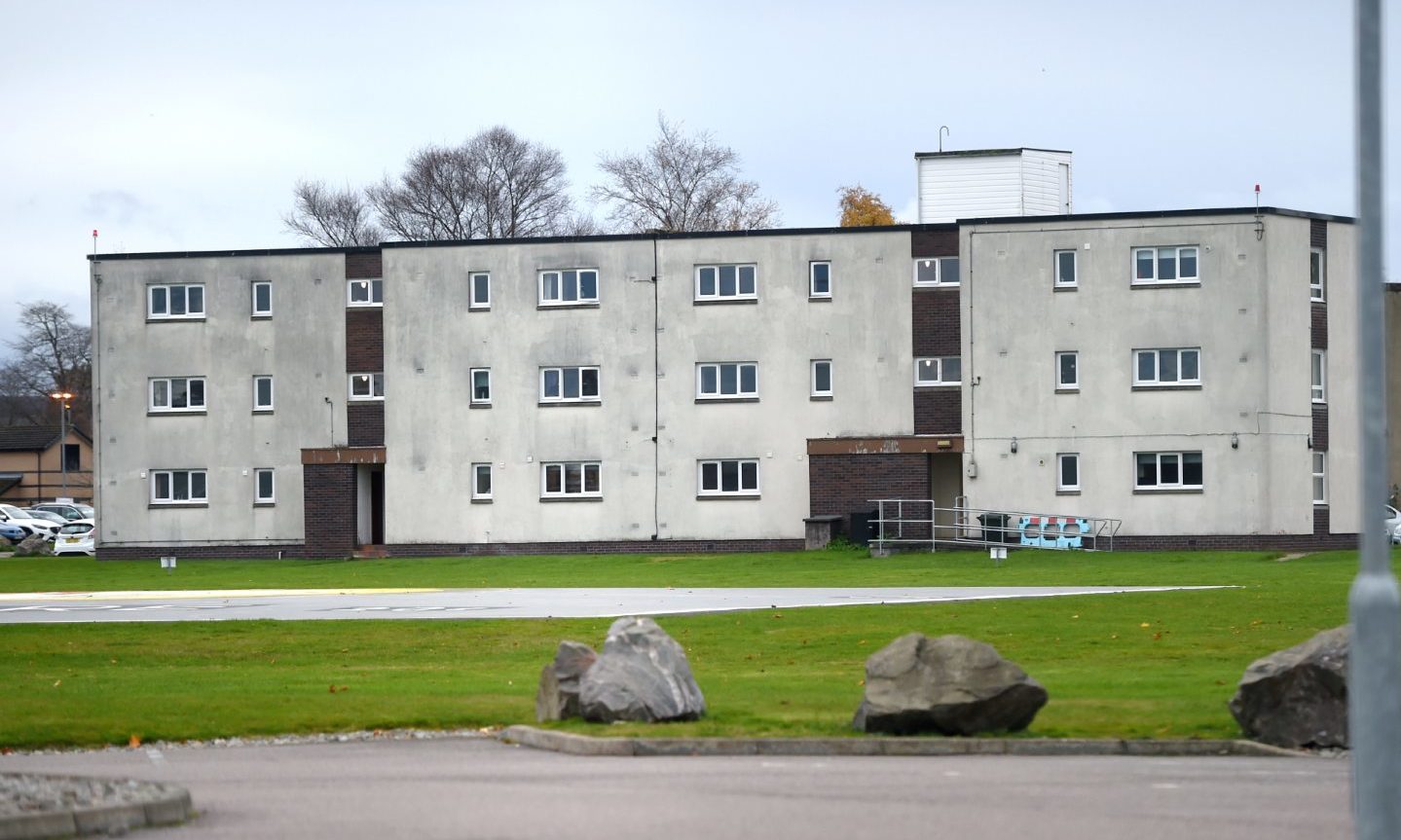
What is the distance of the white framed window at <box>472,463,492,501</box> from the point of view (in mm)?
56719

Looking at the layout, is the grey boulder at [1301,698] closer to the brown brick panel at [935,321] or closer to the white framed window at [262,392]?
the brown brick panel at [935,321]

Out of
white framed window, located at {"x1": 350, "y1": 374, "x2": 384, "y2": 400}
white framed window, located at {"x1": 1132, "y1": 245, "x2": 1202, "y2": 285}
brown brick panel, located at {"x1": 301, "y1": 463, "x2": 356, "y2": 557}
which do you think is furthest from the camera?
→ white framed window, located at {"x1": 350, "y1": 374, "x2": 384, "y2": 400}

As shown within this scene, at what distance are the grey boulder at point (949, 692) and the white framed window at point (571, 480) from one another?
4102 cm

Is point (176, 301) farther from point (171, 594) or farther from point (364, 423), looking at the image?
point (171, 594)

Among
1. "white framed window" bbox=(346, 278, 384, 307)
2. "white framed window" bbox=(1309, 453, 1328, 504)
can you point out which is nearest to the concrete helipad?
"white framed window" bbox=(346, 278, 384, 307)

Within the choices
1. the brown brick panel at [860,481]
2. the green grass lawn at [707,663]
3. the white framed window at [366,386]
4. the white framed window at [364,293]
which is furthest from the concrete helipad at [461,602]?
the white framed window at [364,293]

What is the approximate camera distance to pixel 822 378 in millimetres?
55062

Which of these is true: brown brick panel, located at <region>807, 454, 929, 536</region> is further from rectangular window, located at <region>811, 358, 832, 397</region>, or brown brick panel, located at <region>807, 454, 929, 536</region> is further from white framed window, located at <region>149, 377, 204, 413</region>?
white framed window, located at <region>149, 377, 204, 413</region>

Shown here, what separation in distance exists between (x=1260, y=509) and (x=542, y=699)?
3901 cm

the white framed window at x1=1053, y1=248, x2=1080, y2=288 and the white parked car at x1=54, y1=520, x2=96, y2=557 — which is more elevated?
the white framed window at x1=1053, y1=248, x2=1080, y2=288

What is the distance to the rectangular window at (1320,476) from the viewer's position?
52.4m

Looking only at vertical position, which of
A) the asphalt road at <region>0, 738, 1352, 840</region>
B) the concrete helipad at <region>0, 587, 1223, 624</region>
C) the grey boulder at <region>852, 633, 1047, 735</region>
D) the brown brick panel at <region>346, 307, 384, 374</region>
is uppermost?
the brown brick panel at <region>346, 307, 384, 374</region>

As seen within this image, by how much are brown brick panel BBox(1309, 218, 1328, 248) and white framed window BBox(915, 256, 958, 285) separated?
1019 cm

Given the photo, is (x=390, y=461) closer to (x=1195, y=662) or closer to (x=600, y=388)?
(x=600, y=388)
